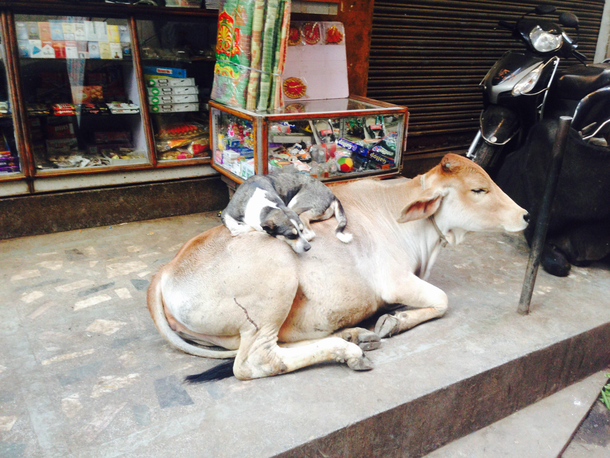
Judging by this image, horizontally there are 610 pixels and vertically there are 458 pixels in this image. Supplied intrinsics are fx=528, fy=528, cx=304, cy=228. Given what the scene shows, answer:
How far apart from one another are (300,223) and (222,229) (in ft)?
1.46

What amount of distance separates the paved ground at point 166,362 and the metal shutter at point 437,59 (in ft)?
8.65

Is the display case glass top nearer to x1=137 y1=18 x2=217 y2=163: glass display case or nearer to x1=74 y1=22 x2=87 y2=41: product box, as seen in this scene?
x1=74 y1=22 x2=87 y2=41: product box

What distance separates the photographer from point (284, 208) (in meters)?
2.59

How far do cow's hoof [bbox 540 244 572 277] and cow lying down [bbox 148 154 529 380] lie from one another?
1031 mm

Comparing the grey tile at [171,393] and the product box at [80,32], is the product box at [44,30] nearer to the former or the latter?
the product box at [80,32]

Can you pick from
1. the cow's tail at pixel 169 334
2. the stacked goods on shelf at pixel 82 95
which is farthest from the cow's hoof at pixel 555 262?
the stacked goods on shelf at pixel 82 95

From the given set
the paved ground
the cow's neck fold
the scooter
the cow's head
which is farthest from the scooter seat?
the cow's neck fold

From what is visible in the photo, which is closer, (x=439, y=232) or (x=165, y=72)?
(x=439, y=232)

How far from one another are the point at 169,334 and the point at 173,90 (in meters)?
2.70

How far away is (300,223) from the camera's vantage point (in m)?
2.60

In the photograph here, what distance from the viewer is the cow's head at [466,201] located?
114 inches

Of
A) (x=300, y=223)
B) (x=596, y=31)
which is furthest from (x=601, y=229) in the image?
(x=596, y=31)

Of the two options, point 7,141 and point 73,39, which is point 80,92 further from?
point 7,141

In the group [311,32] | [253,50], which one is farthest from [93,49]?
[311,32]
